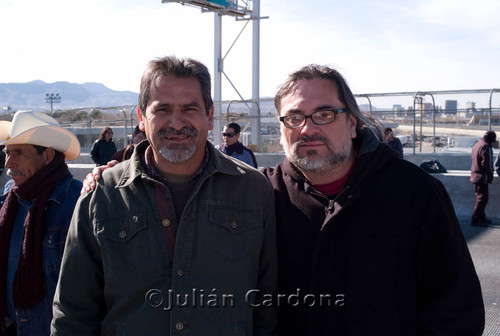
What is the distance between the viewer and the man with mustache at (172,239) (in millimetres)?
2475

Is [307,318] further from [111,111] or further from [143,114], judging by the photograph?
[111,111]

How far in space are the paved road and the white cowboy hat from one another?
4140 millimetres

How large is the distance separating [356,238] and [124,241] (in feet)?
3.74

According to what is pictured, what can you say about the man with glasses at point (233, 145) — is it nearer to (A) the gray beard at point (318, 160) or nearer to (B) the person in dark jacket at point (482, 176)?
(B) the person in dark jacket at point (482, 176)

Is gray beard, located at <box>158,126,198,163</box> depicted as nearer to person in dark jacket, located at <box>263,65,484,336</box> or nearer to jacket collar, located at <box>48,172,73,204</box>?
person in dark jacket, located at <box>263,65,484,336</box>

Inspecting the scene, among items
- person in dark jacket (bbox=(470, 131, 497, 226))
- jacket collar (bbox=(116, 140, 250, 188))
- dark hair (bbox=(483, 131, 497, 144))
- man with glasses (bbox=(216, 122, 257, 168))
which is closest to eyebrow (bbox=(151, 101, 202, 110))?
jacket collar (bbox=(116, 140, 250, 188))

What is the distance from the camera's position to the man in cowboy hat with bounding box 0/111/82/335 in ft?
10.1

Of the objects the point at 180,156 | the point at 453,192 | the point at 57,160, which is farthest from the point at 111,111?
the point at 180,156

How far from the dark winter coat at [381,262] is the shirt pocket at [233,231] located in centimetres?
20

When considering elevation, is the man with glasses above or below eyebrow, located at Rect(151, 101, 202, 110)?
below

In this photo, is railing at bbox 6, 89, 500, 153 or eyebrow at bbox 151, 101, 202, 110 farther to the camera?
railing at bbox 6, 89, 500, 153

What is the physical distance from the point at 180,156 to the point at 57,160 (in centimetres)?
124

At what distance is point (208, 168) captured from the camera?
2.69m

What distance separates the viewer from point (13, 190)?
3.30 m
